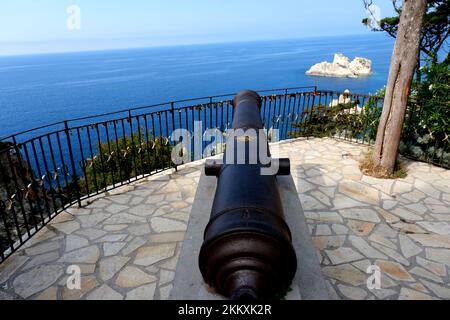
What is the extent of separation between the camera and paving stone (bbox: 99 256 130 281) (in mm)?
3977

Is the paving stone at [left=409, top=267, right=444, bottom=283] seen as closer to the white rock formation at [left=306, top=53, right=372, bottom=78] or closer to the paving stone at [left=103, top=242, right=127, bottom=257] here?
the paving stone at [left=103, top=242, right=127, bottom=257]

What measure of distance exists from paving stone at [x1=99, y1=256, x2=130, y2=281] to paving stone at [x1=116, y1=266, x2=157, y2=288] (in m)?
0.11

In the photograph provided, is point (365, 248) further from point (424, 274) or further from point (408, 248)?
point (424, 274)

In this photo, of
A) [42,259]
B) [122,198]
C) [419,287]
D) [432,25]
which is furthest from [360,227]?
[432,25]

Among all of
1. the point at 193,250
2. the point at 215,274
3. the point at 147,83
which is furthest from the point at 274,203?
the point at 147,83

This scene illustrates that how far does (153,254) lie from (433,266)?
3658 mm

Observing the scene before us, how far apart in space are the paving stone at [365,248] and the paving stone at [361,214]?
0.63 meters

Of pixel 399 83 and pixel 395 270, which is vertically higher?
pixel 399 83

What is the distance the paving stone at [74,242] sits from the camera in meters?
4.57

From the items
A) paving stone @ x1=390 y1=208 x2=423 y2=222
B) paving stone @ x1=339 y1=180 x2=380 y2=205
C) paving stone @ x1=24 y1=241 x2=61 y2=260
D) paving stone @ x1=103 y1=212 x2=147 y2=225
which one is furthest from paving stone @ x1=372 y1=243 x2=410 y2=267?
paving stone @ x1=24 y1=241 x2=61 y2=260

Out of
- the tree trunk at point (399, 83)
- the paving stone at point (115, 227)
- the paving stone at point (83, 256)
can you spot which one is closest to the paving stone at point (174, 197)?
the paving stone at point (115, 227)

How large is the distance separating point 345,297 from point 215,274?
1.98 meters

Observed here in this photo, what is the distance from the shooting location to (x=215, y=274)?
91.0 inches

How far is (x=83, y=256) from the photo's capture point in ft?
14.3
